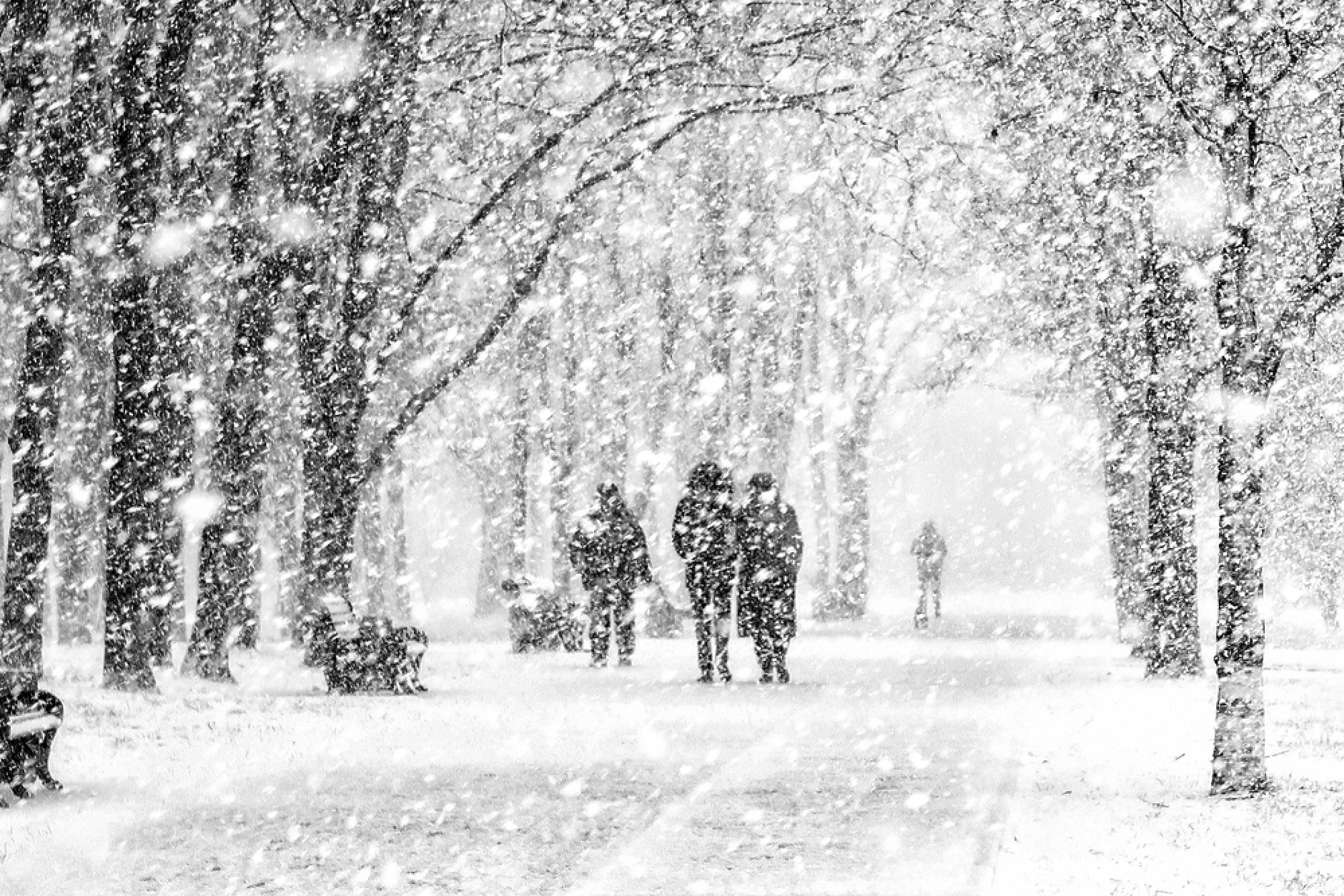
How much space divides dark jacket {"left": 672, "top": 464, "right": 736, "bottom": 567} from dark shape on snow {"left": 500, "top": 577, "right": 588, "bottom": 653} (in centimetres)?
739

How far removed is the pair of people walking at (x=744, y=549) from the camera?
13203mm

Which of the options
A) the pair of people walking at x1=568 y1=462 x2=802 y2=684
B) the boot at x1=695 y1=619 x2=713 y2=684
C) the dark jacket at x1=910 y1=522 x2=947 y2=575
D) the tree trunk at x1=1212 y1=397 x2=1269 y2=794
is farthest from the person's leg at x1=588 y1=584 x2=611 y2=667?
the dark jacket at x1=910 y1=522 x2=947 y2=575

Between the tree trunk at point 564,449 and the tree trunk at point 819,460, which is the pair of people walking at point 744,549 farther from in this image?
→ the tree trunk at point 819,460

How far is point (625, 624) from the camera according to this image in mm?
16969

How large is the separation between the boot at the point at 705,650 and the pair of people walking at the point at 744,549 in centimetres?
24

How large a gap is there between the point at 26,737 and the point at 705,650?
736cm

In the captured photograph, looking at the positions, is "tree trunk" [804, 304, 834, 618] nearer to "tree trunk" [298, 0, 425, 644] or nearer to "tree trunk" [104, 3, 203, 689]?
"tree trunk" [298, 0, 425, 644]

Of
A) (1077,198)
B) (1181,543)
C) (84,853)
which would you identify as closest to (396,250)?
(1077,198)

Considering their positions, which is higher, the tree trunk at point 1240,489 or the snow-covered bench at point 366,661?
the tree trunk at point 1240,489

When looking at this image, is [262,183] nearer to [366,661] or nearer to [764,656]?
[366,661]

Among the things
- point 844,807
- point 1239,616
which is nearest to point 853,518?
point 1239,616

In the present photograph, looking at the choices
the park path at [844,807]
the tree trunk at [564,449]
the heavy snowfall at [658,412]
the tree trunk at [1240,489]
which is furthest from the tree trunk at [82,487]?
the tree trunk at [1240,489]

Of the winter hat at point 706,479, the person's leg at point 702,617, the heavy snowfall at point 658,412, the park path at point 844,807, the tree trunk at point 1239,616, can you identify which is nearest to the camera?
the park path at point 844,807

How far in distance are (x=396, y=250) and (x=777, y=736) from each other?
1050 centimetres
